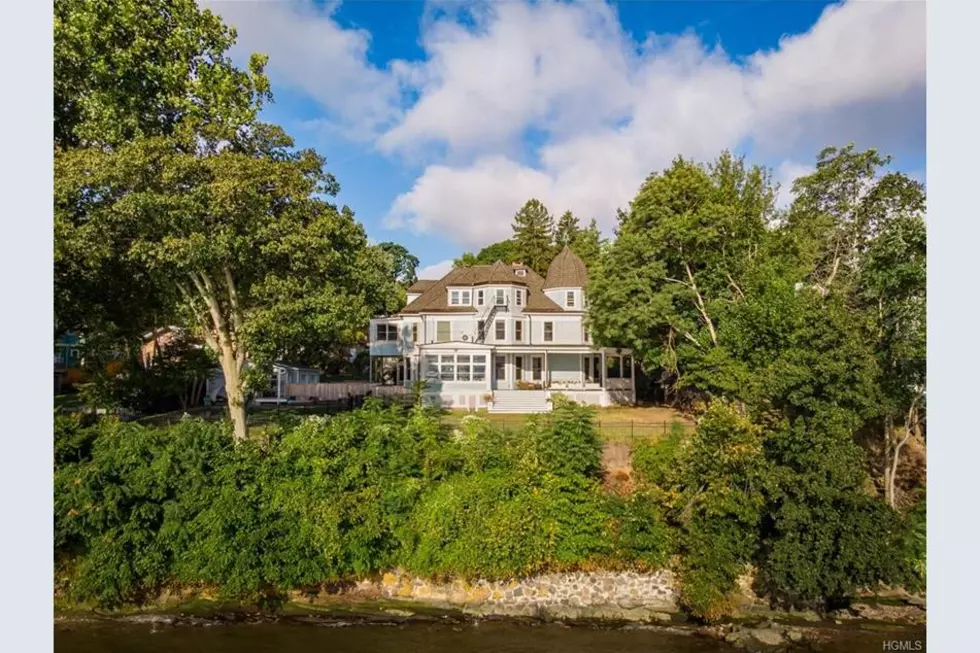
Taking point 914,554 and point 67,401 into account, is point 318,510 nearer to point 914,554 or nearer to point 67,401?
point 914,554

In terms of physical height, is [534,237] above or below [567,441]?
above

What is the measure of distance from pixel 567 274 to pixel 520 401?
10446 mm

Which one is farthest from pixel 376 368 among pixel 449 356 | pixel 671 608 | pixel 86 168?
pixel 671 608

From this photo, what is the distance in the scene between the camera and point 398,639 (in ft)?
43.5

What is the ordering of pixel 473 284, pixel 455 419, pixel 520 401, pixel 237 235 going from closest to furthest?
pixel 237 235 → pixel 455 419 → pixel 520 401 → pixel 473 284

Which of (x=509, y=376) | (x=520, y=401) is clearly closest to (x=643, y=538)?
(x=520, y=401)

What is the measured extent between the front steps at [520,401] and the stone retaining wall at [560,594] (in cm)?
1214

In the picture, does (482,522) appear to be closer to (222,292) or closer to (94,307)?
(222,292)

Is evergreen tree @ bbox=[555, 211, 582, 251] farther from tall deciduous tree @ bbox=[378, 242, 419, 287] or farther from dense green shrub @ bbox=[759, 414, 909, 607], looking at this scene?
dense green shrub @ bbox=[759, 414, 909, 607]

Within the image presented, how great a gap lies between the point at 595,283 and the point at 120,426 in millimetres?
19920

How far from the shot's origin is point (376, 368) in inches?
1383

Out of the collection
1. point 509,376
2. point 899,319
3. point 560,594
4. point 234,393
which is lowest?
point 560,594

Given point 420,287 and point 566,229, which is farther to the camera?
point 566,229

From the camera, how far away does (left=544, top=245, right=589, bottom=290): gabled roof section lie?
3384cm
